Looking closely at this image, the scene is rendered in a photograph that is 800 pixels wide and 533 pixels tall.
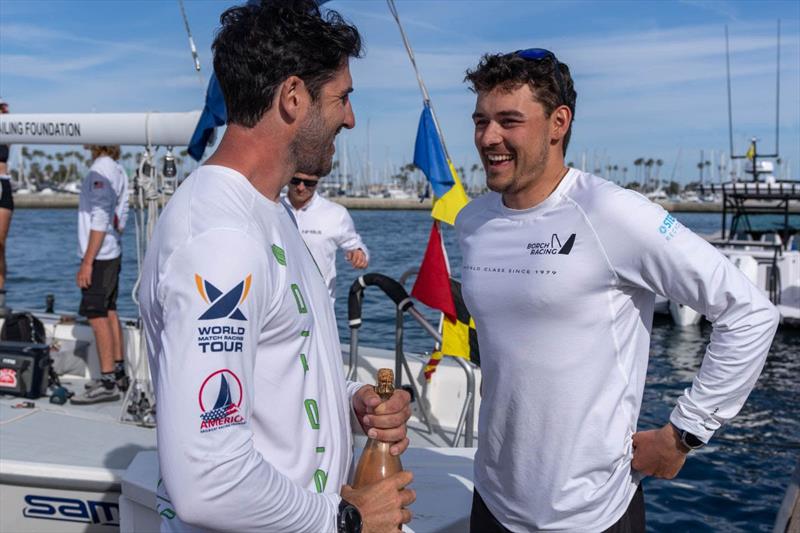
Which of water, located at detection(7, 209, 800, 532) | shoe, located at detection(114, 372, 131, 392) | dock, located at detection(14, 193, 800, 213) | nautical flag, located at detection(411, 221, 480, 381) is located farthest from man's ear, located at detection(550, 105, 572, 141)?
dock, located at detection(14, 193, 800, 213)

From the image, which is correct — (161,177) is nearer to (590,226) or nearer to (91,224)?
(91,224)

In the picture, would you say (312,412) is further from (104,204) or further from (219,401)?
(104,204)

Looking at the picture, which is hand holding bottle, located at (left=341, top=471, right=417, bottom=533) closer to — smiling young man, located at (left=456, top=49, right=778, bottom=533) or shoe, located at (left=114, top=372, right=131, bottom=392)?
smiling young man, located at (left=456, top=49, right=778, bottom=533)

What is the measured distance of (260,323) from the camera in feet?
4.58

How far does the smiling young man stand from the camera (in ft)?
6.66

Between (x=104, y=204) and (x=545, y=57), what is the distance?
432 centimetres

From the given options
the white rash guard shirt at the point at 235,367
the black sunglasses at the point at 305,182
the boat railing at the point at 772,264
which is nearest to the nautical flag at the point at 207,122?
the black sunglasses at the point at 305,182

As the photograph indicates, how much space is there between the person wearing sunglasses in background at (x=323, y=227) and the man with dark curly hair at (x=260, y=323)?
380 cm

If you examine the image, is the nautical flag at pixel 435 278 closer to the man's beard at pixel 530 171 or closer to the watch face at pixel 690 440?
the man's beard at pixel 530 171

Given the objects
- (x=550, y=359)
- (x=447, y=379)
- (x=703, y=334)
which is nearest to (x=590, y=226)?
(x=550, y=359)

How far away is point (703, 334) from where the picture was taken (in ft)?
53.3

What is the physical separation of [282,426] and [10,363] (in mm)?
4491

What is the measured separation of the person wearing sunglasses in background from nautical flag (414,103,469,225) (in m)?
0.65

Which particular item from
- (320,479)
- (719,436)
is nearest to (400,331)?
(320,479)
